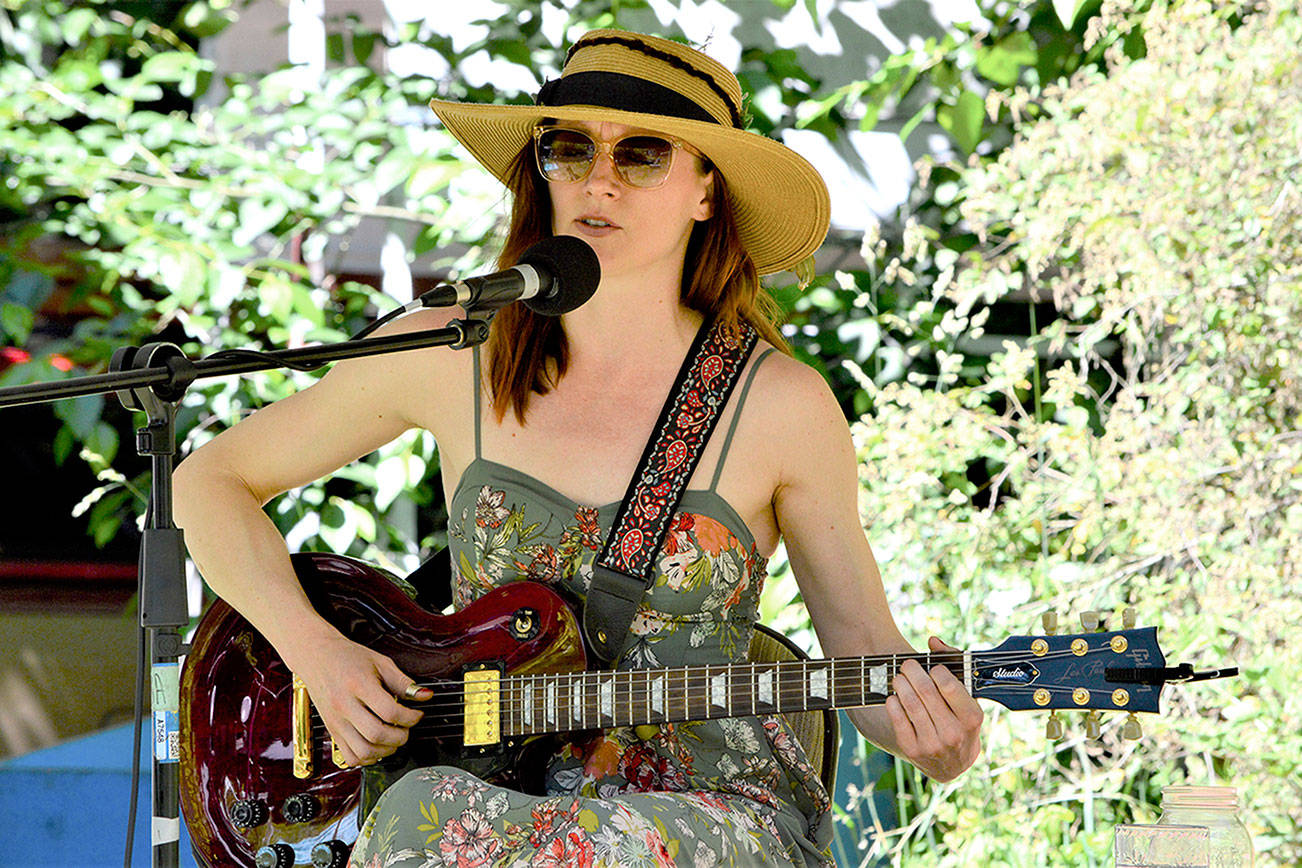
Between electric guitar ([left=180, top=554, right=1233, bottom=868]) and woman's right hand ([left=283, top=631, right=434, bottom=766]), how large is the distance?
0.04 meters

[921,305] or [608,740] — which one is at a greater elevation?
[921,305]

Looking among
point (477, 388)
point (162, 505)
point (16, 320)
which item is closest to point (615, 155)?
point (477, 388)

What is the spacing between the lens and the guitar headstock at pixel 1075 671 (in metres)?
1.78

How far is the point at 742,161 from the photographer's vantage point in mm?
Answer: 2307

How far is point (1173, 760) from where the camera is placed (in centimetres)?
309

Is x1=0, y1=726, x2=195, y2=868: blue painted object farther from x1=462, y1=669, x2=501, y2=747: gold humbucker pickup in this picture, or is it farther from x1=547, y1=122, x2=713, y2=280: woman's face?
x1=547, y1=122, x2=713, y2=280: woman's face

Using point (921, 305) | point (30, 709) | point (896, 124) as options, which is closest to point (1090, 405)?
point (921, 305)

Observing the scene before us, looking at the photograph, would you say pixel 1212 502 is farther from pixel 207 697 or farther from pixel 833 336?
pixel 207 697

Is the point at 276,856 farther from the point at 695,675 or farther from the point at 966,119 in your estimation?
the point at 966,119

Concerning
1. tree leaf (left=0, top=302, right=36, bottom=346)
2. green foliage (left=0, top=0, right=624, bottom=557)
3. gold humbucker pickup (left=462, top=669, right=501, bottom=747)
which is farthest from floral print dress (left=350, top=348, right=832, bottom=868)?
tree leaf (left=0, top=302, right=36, bottom=346)

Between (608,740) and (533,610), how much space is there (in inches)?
8.4

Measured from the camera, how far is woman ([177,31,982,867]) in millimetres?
2074

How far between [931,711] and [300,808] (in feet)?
3.08

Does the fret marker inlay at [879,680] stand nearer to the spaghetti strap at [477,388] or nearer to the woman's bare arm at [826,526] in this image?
the woman's bare arm at [826,526]
